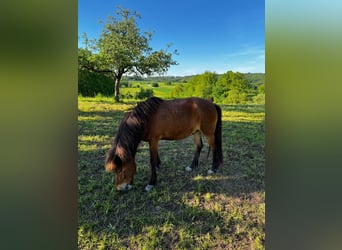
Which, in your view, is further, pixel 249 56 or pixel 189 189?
pixel 189 189

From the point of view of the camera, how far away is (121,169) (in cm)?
95

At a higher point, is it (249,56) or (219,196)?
(249,56)

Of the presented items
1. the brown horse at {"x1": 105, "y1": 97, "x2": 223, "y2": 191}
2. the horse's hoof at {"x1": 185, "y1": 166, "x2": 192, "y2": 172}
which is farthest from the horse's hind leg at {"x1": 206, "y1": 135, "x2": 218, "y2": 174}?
the horse's hoof at {"x1": 185, "y1": 166, "x2": 192, "y2": 172}

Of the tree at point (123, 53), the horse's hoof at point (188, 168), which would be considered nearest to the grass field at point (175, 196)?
the horse's hoof at point (188, 168)

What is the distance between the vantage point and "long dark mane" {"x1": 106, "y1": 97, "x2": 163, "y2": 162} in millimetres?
943

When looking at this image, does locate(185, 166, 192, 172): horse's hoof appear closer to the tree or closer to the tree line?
the tree line

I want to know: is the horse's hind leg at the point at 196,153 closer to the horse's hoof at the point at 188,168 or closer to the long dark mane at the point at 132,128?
→ the horse's hoof at the point at 188,168

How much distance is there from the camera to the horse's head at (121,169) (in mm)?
928

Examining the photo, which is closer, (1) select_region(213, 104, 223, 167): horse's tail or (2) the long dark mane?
(2) the long dark mane
